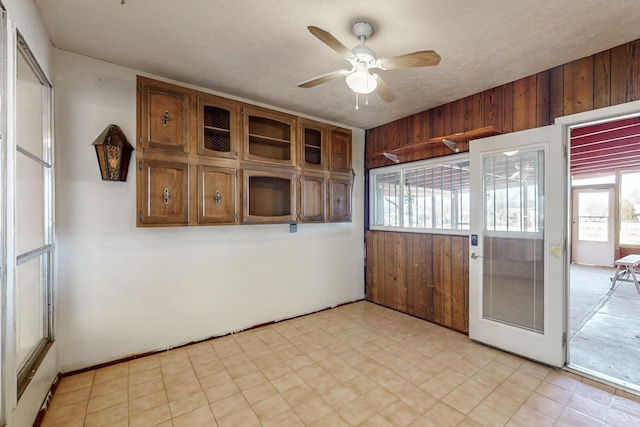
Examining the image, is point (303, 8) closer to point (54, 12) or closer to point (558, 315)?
point (54, 12)

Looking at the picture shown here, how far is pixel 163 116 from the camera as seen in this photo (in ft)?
8.23

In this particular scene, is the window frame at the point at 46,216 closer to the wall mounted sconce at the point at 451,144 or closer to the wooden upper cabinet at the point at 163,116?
the wooden upper cabinet at the point at 163,116

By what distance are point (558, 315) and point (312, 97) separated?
Answer: 10.3ft

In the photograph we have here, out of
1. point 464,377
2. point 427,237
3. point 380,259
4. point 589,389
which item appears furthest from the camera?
point 380,259

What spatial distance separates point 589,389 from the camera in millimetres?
2164

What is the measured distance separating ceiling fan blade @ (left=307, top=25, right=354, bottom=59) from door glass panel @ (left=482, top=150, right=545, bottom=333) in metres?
2.01

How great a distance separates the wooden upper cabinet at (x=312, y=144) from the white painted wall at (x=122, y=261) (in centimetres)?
95

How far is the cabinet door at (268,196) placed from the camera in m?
2.96

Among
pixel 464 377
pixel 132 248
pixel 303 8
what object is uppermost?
pixel 303 8

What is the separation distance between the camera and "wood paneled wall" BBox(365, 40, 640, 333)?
225 cm

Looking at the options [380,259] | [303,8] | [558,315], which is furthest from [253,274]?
[558,315]

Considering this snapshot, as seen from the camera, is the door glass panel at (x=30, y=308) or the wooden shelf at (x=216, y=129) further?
the wooden shelf at (x=216, y=129)

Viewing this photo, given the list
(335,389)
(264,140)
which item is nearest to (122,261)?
(264,140)

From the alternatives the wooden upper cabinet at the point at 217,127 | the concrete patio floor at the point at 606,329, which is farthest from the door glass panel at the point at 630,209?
the wooden upper cabinet at the point at 217,127
